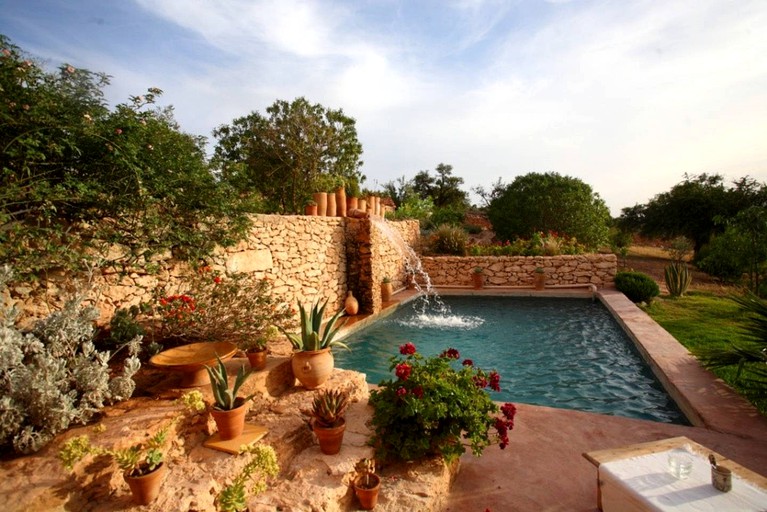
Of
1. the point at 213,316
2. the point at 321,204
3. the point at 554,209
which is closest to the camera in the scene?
the point at 213,316

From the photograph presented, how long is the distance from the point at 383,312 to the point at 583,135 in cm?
670

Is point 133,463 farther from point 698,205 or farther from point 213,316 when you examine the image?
point 698,205

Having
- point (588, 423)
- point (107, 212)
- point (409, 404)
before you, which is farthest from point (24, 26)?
point (588, 423)

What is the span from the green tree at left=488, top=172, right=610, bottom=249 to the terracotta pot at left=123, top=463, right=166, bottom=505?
53.5 ft

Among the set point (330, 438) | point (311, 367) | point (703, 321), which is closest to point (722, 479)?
point (330, 438)

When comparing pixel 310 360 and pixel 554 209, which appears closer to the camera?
pixel 310 360

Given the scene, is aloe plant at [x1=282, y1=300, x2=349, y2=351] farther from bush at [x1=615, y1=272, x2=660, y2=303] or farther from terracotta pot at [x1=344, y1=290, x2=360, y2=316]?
bush at [x1=615, y1=272, x2=660, y2=303]

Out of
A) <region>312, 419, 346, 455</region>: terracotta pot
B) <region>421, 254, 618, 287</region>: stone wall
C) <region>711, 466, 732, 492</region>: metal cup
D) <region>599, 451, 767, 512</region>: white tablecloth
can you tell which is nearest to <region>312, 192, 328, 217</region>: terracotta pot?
<region>421, 254, 618, 287</region>: stone wall

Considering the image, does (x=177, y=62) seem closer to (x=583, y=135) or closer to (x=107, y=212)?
(x=107, y=212)

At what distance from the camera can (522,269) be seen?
12.3 metres

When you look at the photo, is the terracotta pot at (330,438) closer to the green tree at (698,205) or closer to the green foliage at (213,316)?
the green foliage at (213,316)

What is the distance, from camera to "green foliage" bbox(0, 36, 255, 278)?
346 cm

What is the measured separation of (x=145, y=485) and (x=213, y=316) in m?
2.50

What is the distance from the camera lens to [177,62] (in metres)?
5.93
